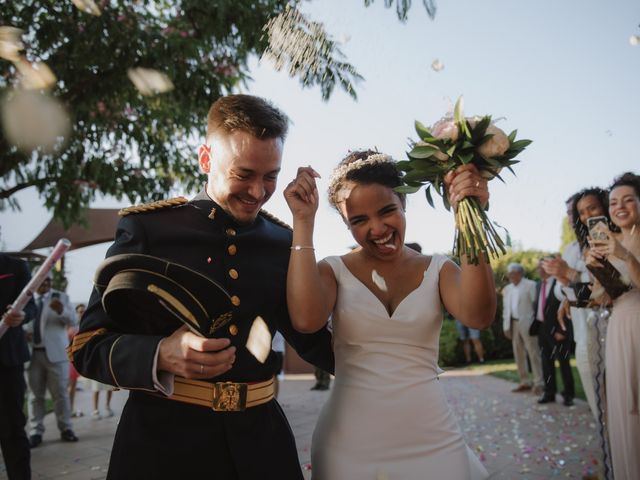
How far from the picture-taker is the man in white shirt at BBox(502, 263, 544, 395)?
9.61m

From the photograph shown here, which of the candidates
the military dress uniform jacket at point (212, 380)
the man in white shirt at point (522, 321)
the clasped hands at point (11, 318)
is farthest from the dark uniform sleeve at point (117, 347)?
the man in white shirt at point (522, 321)

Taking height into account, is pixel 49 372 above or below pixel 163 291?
below

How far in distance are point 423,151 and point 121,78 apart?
559 cm

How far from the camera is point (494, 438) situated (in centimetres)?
670

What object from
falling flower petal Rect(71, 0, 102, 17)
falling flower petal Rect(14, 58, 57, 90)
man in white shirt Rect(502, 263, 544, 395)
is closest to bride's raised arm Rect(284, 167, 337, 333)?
falling flower petal Rect(71, 0, 102, 17)

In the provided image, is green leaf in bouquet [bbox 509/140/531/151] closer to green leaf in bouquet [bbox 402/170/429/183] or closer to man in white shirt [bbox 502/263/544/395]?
green leaf in bouquet [bbox 402/170/429/183]

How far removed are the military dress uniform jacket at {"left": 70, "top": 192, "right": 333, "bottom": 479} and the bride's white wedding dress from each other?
21 centimetres

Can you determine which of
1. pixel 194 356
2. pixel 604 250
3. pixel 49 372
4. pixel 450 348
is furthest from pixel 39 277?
pixel 450 348

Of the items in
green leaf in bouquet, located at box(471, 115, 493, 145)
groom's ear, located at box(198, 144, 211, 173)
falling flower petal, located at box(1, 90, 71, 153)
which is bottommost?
green leaf in bouquet, located at box(471, 115, 493, 145)

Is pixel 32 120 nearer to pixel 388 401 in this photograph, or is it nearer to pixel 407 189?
pixel 407 189

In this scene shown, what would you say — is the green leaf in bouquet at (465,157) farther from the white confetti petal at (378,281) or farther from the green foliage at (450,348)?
the green foliage at (450,348)

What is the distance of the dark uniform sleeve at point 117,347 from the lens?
165cm

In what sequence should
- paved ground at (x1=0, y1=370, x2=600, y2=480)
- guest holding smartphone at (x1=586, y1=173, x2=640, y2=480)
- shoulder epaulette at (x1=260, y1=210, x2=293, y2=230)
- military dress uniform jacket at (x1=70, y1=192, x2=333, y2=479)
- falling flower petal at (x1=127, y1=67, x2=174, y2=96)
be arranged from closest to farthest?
military dress uniform jacket at (x1=70, y1=192, x2=333, y2=479) < shoulder epaulette at (x1=260, y1=210, x2=293, y2=230) < guest holding smartphone at (x1=586, y1=173, x2=640, y2=480) < paved ground at (x1=0, y1=370, x2=600, y2=480) < falling flower petal at (x1=127, y1=67, x2=174, y2=96)

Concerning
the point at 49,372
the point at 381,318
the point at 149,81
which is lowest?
the point at 49,372
